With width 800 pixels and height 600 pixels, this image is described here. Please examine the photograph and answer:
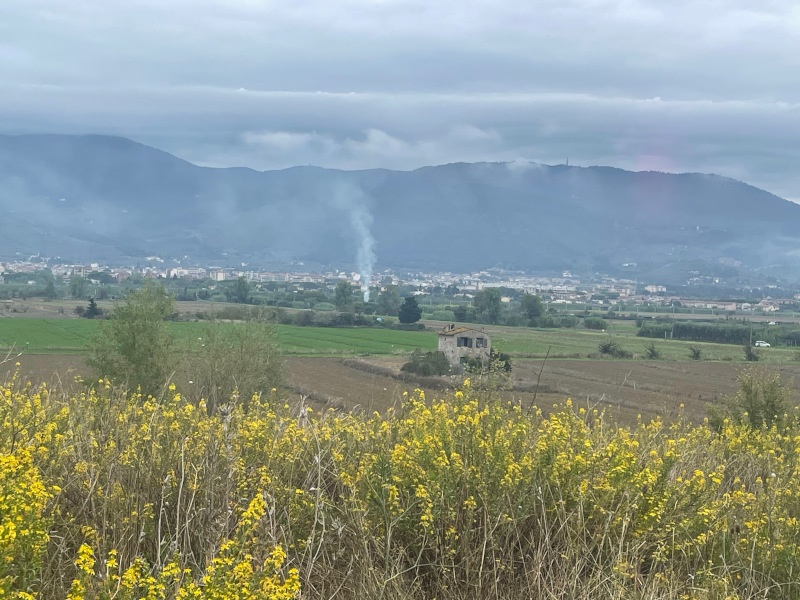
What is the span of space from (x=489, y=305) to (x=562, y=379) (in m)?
70.1

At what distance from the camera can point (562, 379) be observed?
53.8 metres

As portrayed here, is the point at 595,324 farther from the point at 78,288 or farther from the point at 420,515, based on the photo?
the point at 420,515

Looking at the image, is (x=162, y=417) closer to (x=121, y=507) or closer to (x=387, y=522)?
(x=121, y=507)

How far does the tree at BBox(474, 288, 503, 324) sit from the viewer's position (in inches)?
4559

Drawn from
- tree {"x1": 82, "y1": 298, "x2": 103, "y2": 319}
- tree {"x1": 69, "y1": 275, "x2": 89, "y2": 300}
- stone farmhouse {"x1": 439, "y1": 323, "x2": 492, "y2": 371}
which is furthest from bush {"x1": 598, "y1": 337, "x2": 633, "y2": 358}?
tree {"x1": 69, "y1": 275, "x2": 89, "y2": 300}

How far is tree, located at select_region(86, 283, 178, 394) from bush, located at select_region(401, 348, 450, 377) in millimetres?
24982

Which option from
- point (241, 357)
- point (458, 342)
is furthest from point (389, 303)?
point (241, 357)

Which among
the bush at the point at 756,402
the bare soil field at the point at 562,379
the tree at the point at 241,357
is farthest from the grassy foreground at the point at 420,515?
the bare soil field at the point at 562,379

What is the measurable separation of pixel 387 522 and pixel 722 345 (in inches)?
3538

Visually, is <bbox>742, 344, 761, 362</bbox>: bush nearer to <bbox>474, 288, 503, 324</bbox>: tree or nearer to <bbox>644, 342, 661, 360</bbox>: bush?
<bbox>644, 342, 661, 360</bbox>: bush

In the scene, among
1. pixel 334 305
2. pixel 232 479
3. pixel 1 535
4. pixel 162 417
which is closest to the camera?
pixel 1 535

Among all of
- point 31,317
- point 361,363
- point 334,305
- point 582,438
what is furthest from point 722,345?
point 582,438

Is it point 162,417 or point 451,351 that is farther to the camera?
point 451,351

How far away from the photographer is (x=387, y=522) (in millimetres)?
5211
